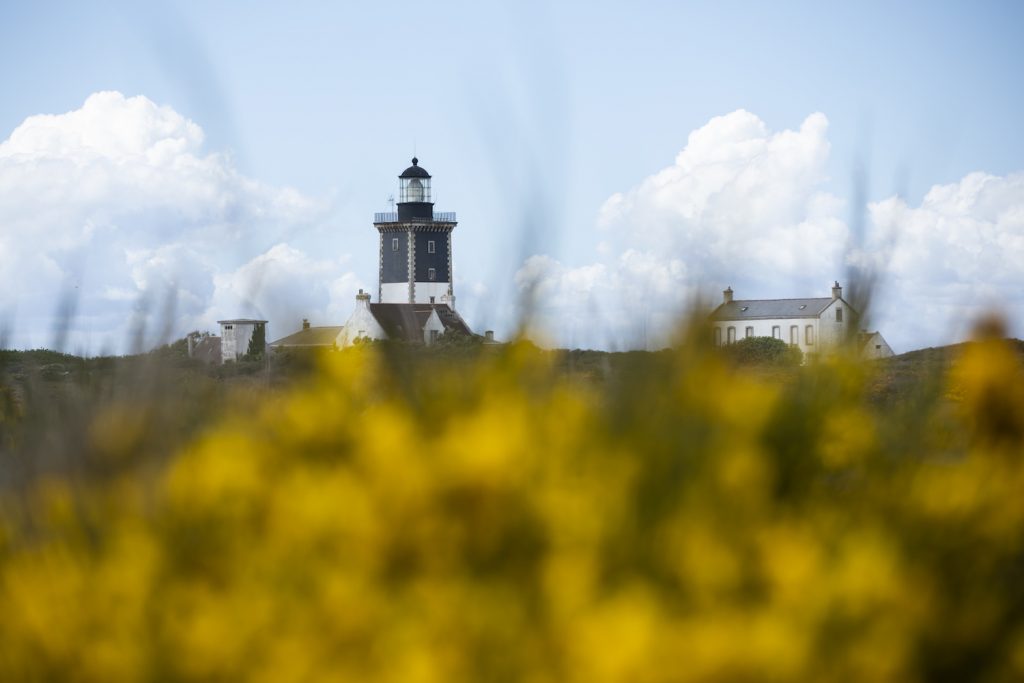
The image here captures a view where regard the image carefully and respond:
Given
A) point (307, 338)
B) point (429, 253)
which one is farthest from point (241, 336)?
point (429, 253)

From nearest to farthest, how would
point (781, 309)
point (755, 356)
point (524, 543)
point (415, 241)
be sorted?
point (524, 543) < point (755, 356) < point (781, 309) < point (415, 241)

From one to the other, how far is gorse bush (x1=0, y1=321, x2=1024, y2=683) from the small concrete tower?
4559 cm

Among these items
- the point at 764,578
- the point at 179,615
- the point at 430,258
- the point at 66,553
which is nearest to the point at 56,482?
the point at 66,553

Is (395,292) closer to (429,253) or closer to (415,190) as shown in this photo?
(429,253)

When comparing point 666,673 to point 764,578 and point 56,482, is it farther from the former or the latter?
point 56,482

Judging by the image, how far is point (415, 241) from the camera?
4822cm

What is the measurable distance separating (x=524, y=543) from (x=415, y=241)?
46.5 metres

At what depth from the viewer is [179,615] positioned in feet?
7.36

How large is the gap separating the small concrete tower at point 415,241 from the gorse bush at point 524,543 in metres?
45.6

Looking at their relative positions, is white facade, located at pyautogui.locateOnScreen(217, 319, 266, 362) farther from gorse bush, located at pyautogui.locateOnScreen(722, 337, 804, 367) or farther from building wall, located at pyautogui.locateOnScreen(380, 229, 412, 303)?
building wall, located at pyautogui.locateOnScreen(380, 229, 412, 303)

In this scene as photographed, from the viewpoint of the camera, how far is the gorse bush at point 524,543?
1872mm

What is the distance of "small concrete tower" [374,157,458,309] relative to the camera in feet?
159

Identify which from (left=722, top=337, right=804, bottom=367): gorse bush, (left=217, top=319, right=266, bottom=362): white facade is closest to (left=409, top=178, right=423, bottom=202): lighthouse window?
(left=217, top=319, right=266, bottom=362): white facade

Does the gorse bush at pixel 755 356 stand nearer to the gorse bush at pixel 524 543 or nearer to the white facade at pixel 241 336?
the gorse bush at pixel 524 543
